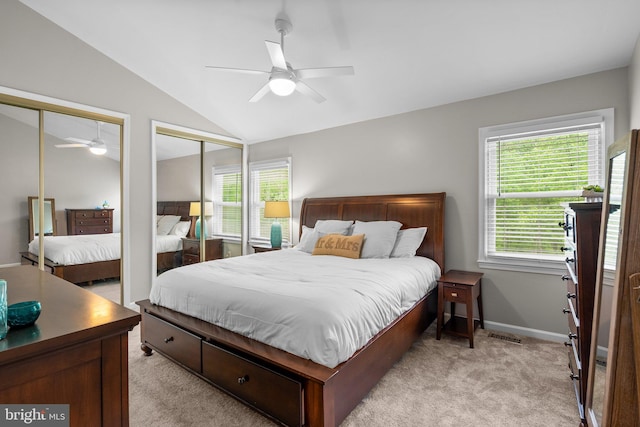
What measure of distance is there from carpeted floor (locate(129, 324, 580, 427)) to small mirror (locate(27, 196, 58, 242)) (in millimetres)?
1685

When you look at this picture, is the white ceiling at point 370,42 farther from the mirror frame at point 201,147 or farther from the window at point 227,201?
the window at point 227,201

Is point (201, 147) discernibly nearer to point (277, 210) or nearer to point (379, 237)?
point (277, 210)

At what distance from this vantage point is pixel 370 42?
9.31 ft

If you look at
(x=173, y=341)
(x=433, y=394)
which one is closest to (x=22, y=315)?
(x=173, y=341)

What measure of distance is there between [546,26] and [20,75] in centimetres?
475

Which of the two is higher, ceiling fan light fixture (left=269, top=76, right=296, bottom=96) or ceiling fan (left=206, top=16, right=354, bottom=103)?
ceiling fan (left=206, top=16, right=354, bottom=103)

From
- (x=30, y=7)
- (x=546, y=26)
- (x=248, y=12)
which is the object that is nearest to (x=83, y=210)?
(x=30, y=7)

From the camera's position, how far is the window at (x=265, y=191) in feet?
16.6

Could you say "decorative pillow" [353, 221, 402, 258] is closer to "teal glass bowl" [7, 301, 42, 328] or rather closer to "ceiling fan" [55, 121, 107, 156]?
"teal glass bowl" [7, 301, 42, 328]

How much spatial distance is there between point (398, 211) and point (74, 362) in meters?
3.36

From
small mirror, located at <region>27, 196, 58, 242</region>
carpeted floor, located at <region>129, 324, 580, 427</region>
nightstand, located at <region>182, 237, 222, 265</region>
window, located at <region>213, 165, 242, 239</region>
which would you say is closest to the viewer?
carpeted floor, located at <region>129, 324, 580, 427</region>

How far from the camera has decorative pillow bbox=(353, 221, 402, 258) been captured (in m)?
3.37

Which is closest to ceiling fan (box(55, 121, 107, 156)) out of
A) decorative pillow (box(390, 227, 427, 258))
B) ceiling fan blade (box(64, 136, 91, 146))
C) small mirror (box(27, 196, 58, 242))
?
ceiling fan blade (box(64, 136, 91, 146))

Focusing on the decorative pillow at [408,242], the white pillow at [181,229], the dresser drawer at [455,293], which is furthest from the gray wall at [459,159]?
the white pillow at [181,229]
